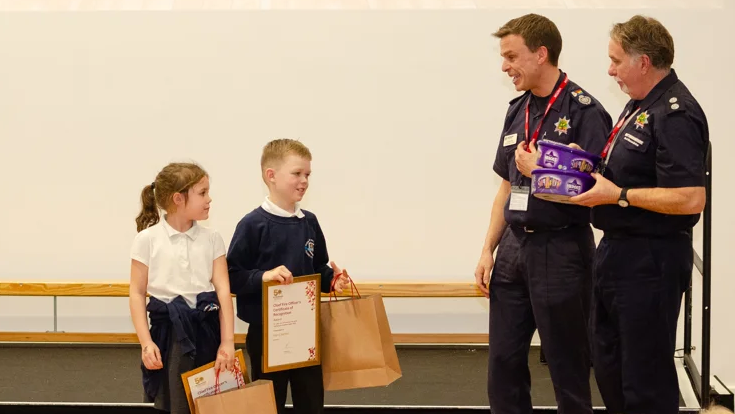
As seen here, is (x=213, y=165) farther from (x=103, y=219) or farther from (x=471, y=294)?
(x=471, y=294)

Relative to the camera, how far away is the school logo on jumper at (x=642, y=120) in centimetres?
263

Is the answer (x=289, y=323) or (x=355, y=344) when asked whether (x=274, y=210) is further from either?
(x=355, y=344)

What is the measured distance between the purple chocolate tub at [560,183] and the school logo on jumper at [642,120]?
0.22m

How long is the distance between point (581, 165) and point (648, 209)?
0.24 metres

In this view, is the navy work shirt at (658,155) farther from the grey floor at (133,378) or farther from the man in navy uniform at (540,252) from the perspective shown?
the grey floor at (133,378)

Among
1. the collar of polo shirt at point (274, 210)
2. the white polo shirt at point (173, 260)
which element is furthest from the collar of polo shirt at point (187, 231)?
the collar of polo shirt at point (274, 210)

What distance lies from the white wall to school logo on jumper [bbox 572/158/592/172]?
85.9 inches

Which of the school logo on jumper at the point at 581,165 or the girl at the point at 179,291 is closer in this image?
the school logo on jumper at the point at 581,165

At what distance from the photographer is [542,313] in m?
2.81

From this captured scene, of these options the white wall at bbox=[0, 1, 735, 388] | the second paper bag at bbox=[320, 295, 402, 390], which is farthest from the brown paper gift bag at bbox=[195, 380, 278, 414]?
the white wall at bbox=[0, 1, 735, 388]

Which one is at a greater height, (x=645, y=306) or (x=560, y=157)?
(x=560, y=157)

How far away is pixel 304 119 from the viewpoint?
4820mm

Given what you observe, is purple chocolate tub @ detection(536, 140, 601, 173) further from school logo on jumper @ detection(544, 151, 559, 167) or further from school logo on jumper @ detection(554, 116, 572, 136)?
school logo on jumper @ detection(554, 116, 572, 136)

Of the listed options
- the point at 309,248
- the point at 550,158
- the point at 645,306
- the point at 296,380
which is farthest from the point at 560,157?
the point at 296,380
